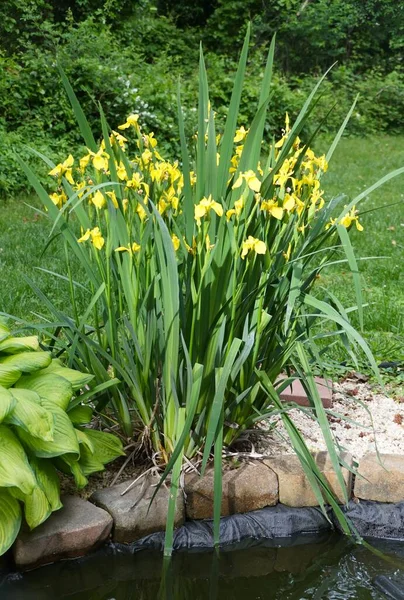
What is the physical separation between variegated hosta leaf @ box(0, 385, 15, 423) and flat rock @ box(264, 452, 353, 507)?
983 mm

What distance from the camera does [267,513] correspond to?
8.68 feet

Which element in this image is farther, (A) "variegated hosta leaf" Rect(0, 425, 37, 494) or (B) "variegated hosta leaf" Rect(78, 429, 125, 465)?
(B) "variegated hosta leaf" Rect(78, 429, 125, 465)

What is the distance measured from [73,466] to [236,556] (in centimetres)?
64

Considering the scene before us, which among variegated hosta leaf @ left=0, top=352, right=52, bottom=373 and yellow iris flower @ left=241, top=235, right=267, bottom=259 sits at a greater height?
yellow iris flower @ left=241, top=235, right=267, bottom=259

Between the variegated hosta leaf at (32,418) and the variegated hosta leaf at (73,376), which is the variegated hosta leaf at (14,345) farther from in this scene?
the variegated hosta leaf at (32,418)

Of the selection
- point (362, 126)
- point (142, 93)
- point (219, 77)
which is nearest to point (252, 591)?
point (142, 93)

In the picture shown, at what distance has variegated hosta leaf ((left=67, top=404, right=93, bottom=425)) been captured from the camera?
252cm

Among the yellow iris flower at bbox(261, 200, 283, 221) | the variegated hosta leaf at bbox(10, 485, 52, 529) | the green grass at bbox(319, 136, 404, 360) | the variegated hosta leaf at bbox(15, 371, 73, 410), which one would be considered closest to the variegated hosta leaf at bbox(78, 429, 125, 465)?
the variegated hosta leaf at bbox(15, 371, 73, 410)

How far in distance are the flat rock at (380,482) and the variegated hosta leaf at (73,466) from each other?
0.98 metres

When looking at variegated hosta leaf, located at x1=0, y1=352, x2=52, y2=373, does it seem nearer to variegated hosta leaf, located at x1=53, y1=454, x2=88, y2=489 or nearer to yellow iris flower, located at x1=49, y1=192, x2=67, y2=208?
variegated hosta leaf, located at x1=53, y1=454, x2=88, y2=489

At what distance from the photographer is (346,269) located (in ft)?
17.8

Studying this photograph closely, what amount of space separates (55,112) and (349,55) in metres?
11.1

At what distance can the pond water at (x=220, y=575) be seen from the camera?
90.9 inches

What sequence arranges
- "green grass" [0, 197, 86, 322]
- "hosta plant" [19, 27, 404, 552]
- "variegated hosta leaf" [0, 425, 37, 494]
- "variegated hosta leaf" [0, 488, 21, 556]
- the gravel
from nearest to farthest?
"variegated hosta leaf" [0, 425, 37, 494]
"variegated hosta leaf" [0, 488, 21, 556]
"hosta plant" [19, 27, 404, 552]
the gravel
"green grass" [0, 197, 86, 322]
